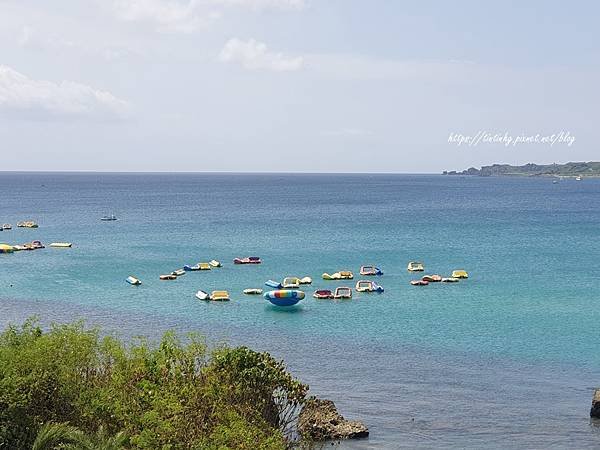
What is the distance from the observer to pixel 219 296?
259ft

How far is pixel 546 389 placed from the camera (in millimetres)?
49938

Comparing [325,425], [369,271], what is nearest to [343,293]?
[369,271]

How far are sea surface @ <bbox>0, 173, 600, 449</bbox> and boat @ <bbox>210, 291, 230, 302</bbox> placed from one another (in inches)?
59.2

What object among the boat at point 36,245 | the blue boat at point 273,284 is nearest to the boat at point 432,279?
the blue boat at point 273,284

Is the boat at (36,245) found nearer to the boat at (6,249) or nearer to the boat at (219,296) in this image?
the boat at (6,249)

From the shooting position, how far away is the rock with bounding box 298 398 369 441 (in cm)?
4044

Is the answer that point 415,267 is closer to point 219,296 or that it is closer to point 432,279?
point 432,279

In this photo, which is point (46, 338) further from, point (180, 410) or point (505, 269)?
point (505, 269)

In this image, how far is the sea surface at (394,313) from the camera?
151 ft

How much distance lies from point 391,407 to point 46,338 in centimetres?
2306

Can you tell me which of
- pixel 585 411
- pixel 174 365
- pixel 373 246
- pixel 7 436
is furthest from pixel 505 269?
pixel 7 436

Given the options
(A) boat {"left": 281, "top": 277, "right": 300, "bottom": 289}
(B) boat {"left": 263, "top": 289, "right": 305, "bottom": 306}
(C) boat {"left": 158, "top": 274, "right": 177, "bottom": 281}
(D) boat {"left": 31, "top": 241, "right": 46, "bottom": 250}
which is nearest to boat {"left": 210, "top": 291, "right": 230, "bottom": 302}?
(B) boat {"left": 263, "top": 289, "right": 305, "bottom": 306}

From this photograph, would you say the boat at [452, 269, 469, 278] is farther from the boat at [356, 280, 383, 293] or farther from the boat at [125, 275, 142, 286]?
the boat at [125, 275, 142, 286]

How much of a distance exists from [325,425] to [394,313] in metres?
33.4
